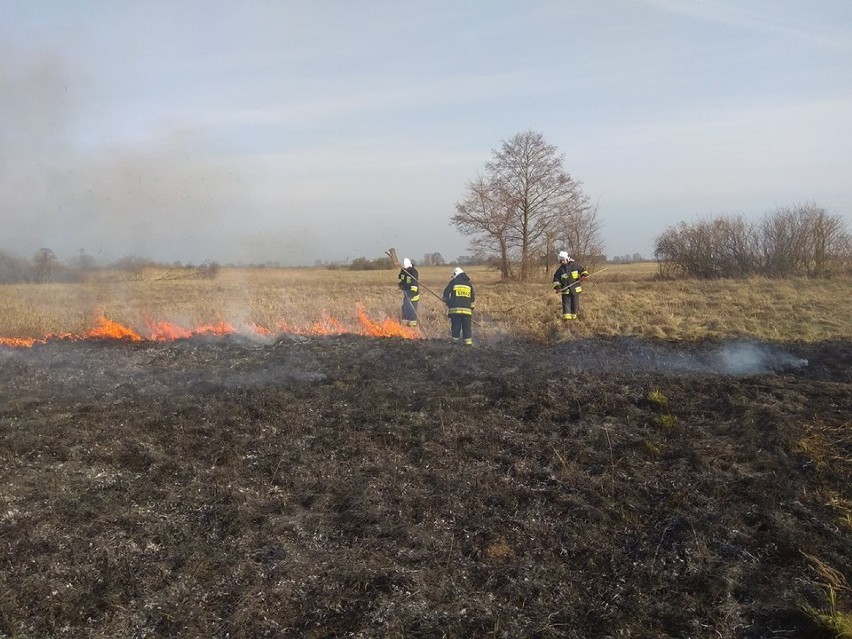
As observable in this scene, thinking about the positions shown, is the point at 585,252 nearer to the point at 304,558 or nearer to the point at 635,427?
the point at 635,427

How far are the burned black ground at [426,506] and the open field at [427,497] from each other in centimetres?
2

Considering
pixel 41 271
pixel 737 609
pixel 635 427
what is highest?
pixel 41 271

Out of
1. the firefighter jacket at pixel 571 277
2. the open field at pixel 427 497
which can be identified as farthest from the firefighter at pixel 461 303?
the firefighter jacket at pixel 571 277

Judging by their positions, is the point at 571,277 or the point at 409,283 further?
the point at 571,277

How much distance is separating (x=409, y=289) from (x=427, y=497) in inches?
374

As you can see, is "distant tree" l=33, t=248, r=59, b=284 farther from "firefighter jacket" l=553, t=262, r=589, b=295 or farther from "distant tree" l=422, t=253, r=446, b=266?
"distant tree" l=422, t=253, r=446, b=266

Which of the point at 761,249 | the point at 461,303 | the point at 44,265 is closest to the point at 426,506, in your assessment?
the point at 461,303

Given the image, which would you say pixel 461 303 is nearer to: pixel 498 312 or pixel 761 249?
pixel 498 312

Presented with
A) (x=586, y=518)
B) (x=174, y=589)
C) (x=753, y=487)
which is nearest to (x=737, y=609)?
(x=586, y=518)

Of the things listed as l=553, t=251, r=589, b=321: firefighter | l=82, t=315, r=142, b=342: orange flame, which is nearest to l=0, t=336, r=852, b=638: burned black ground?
l=82, t=315, r=142, b=342: orange flame

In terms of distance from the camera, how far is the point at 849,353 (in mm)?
10414

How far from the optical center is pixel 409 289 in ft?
47.4

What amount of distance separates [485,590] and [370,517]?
4.09 ft

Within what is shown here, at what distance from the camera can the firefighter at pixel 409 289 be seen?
14.3m
